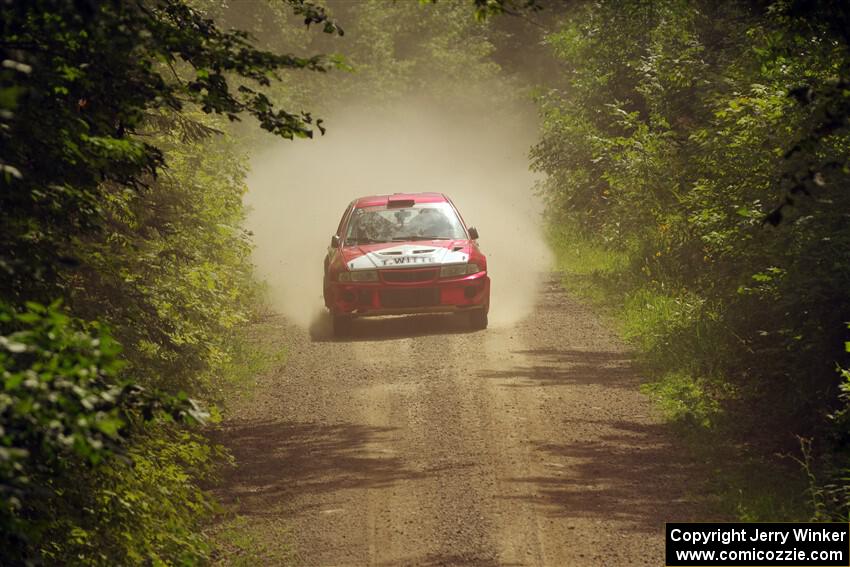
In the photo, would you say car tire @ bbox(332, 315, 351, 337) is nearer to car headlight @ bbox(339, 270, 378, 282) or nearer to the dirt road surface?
the dirt road surface

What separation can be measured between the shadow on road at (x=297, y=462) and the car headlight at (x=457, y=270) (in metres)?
4.59

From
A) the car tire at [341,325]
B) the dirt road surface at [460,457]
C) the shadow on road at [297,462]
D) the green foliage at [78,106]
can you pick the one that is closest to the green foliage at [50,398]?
the green foliage at [78,106]

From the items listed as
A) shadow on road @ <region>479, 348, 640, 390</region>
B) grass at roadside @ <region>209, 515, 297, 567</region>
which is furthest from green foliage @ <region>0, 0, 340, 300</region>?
shadow on road @ <region>479, 348, 640, 390</region>

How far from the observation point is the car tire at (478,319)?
16.8 meters

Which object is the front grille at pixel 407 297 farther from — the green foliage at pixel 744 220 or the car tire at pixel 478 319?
the green foliage at pixel 744 220

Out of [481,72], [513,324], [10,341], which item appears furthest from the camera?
[481,72]

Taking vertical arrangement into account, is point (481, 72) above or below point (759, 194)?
below

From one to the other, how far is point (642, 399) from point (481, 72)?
49685 mm

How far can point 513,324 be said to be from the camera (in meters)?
17.6

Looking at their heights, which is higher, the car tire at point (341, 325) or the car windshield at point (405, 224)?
the car windshield at point (405, 224)

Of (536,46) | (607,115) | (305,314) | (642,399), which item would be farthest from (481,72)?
(642,399)

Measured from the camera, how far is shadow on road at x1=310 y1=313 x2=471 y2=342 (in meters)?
17.0

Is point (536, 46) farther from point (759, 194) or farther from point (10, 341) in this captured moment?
point (10, 341)

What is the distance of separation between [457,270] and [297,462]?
6.15m
